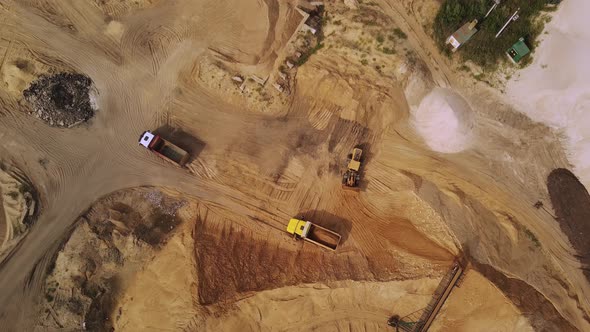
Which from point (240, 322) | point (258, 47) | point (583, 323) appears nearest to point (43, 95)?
point (258, 47)

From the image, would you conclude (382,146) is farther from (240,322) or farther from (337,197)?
(240,322)

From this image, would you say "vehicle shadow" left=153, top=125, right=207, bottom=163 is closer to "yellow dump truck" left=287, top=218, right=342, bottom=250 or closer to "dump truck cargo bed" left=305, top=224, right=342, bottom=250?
"yellow dump truck" left=287, top=218, right=342, bottom=250

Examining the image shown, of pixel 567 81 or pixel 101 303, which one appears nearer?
pixel 567 81

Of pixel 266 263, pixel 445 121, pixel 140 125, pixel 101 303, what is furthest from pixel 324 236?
pixel 101 303

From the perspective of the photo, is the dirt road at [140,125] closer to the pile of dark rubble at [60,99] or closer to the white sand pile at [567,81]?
the pile of dark rubble at [60,99]

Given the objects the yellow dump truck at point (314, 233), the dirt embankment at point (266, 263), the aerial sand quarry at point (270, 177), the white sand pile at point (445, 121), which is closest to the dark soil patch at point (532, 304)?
the aerial sand quarry at point (270, 177)

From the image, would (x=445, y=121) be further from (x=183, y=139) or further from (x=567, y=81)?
(x=183, y=139)
